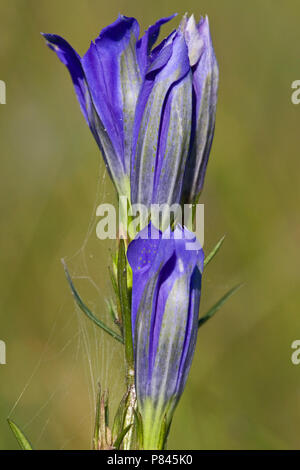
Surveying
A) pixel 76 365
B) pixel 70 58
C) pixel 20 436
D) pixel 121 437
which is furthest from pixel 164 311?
pixel 76 365

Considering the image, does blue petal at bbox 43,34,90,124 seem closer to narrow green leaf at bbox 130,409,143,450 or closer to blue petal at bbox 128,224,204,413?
blue petal at bbox 128,224,204,413

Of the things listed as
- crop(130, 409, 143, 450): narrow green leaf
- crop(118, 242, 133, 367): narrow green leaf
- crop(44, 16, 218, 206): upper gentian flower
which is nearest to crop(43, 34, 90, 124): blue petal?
crop(44, 16, 218, 206): upper gentian flower

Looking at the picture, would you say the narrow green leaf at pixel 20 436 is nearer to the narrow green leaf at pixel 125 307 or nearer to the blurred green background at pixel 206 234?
the narrow green leaf at pixel 125 307

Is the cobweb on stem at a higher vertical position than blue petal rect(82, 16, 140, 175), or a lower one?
lower

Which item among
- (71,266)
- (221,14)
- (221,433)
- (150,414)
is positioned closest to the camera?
Answer: (150,414)

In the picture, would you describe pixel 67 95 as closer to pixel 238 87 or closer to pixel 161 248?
pixel 238 87

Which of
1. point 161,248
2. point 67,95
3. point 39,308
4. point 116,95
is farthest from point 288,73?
point 161,248

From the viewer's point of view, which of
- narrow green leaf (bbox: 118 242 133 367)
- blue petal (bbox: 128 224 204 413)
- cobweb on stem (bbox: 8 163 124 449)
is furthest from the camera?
cobweb on stem (bbox: 8 163 124 449)

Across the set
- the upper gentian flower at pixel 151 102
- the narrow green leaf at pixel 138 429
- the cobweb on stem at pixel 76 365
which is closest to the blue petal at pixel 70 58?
the upper gentian flower at pixel 151 102
